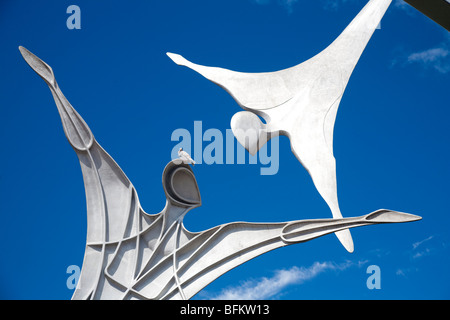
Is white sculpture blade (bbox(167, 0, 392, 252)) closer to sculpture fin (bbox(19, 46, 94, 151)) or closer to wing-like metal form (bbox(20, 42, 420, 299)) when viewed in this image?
wing-like metal form (bbox(20, 42, 420, 299))

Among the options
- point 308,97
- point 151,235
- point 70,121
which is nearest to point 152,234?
point 151,235

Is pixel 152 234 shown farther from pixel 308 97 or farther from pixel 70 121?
pixel 308 97

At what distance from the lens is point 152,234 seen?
531 inches

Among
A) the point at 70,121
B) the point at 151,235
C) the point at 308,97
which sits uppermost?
the point at 308,97

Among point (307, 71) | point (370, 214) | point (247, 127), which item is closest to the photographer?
point (370, 214)

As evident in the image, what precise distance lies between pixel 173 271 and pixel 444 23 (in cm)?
871

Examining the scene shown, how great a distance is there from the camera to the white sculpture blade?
14625 mm

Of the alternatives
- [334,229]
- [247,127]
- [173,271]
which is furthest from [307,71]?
[173,271]

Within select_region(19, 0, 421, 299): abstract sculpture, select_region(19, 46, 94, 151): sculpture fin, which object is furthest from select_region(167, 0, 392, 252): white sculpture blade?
select_region(19, 46, 94, 151): sculpture fin

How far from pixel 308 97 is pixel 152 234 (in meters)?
5.94

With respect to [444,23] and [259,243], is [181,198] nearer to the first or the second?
[259,243]

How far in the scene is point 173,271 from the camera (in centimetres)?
1312

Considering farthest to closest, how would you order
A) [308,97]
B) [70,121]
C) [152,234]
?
1. [308,97]
2. [70,121]
3. [152,234]

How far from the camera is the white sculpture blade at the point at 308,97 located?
14625 mm
